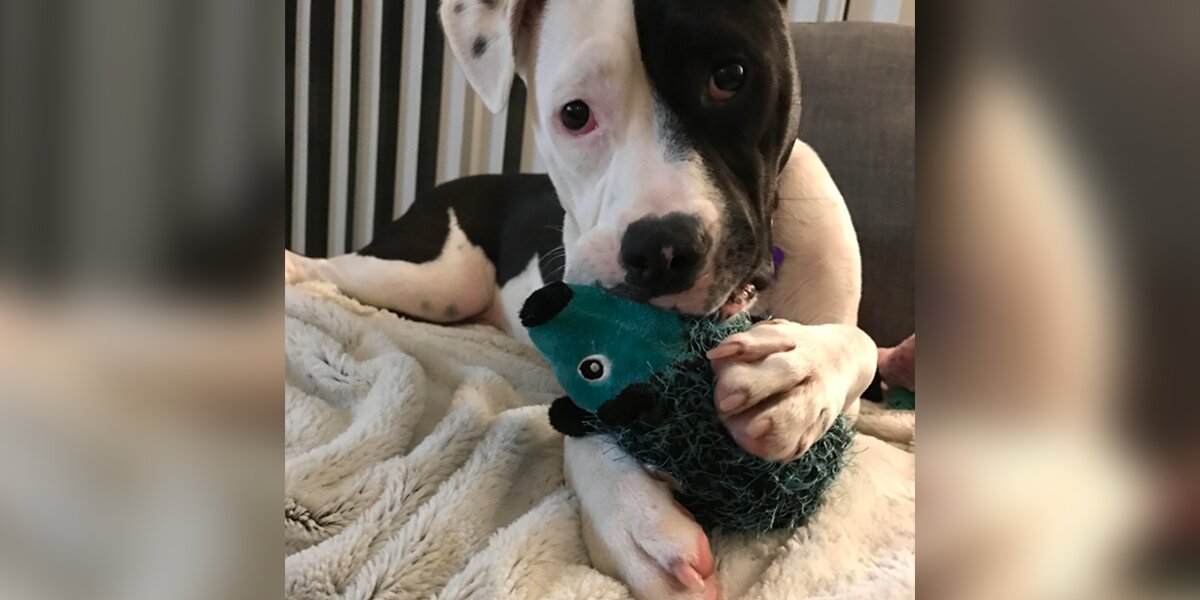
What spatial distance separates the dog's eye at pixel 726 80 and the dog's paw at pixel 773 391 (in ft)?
0.76

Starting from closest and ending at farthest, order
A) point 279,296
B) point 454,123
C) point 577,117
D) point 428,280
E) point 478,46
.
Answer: point 279,296
point 577,117
point 478,46
point 454,123
point 428,280

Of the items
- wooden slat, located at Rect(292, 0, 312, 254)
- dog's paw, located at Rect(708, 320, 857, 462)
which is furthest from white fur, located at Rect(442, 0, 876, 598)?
wooden slat, located at Rect(292, 0, 312, 254)

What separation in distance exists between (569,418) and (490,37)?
449mm

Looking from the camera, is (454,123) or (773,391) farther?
(454,123)

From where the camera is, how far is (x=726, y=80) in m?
0.80

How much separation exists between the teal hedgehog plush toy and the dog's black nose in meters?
0.02

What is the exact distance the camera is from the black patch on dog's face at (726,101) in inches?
30.5

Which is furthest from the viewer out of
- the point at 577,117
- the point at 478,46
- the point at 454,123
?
the point at 454,123

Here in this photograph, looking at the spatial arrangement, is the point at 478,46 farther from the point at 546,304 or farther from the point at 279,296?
the point at 279,296

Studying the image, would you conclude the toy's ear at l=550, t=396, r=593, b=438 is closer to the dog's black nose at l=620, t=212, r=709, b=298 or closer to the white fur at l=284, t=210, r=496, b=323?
the dog's black nose at l=620, t=212, r=709, b=298

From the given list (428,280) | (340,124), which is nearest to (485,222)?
(428,280)

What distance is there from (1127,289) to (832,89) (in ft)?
2.66

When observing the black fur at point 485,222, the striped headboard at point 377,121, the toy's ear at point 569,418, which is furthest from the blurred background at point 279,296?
the black fur at point 485,222

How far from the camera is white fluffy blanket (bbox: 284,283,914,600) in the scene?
2.23ft
